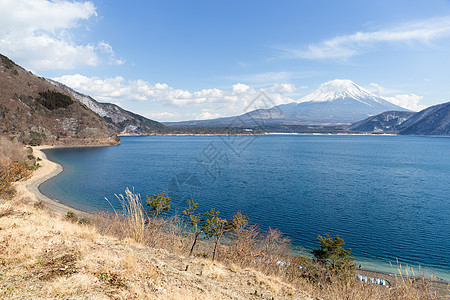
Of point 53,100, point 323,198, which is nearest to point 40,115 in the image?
point 53,100

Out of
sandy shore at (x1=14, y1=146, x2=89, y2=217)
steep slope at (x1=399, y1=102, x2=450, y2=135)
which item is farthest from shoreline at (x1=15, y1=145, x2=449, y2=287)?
steep slope at (x1=399, y1=102, x2=450, y2=135)

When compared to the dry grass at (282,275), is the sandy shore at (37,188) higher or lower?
lower

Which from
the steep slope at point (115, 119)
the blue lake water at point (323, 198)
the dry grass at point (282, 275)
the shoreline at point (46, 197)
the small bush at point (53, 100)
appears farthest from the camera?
the steep slope at point (115, 119)

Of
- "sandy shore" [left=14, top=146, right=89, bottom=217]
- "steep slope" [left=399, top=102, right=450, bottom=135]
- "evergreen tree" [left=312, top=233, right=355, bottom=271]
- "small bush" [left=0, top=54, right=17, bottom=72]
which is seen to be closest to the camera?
"evergreen tree" [left=312, top=233, right=355, bottom=271]

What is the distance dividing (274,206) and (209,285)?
18.4 metres

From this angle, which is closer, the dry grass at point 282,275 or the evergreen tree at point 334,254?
the dry grass at point 282,275

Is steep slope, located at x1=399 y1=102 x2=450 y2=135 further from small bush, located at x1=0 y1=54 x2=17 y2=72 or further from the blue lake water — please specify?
small bush, located at x1=0 y1=54 x2=17 y2=72

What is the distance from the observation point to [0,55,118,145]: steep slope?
70.9 m

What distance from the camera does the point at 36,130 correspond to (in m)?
74.6

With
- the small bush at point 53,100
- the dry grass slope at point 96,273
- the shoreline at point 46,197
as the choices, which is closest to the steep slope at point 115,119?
the small bush at point 53,100

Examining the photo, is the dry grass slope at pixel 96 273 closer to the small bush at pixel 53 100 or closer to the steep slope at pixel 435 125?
the small bush at pixel 53 100

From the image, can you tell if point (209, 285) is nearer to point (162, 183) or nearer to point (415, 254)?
point (415, 254)

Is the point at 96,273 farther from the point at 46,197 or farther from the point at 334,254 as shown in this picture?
the point at 46,197

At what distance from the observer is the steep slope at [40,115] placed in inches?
2793
